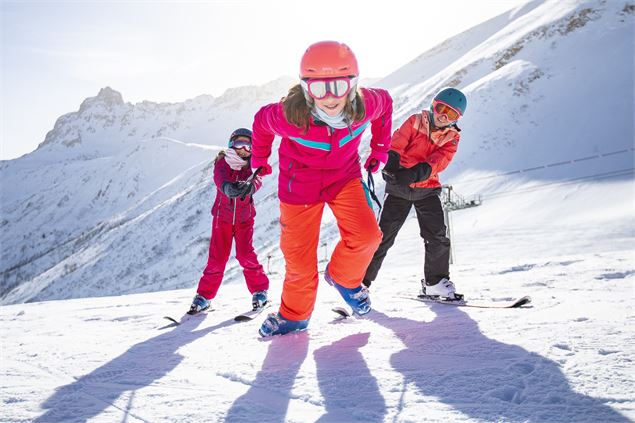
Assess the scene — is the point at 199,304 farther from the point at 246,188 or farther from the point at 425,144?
the point at 425,144

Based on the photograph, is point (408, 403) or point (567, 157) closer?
point (408, 403)

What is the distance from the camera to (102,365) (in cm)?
260

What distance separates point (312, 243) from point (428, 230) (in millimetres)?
1484

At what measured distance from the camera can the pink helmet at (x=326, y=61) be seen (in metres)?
2.83

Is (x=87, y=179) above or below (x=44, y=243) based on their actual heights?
above

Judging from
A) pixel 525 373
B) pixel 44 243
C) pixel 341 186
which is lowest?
pixel 44 243

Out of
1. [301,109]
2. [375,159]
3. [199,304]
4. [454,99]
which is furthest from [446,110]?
[199,304]

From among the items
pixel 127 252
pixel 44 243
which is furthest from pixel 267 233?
pixel 44 243

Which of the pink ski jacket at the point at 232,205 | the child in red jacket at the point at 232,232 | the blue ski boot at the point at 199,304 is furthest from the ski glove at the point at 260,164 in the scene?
the blue ski boot at the point at 199,304

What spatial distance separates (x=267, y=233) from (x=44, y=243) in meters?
88.2

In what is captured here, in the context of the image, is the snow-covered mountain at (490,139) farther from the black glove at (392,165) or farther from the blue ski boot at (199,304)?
the black glove at (392,165)

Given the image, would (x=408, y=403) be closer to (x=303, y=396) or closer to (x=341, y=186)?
(x=303, y=396)

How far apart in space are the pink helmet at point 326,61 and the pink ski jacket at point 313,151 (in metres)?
0.30

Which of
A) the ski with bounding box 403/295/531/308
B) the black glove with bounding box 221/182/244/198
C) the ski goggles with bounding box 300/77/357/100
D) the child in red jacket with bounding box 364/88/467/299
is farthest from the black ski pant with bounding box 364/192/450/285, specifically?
the ski goggles with bounding box 300/77/357/100
